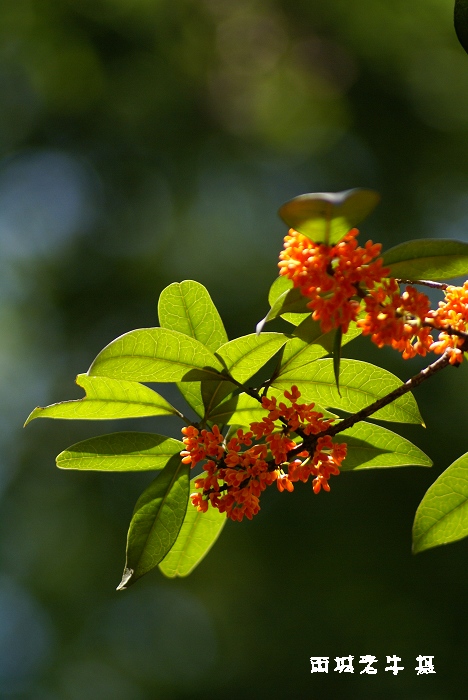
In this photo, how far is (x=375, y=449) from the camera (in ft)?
4.63

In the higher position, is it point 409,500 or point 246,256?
point 246,256

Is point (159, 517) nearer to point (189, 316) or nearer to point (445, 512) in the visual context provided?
point (189, 316)

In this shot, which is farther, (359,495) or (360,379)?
(359,495)

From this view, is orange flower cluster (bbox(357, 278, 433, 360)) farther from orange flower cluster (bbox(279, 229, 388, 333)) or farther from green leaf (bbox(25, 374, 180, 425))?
green leaf (bbox(25, 374, 180, 425))

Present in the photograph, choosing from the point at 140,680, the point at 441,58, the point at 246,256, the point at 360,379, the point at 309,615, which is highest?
the point at 441,58

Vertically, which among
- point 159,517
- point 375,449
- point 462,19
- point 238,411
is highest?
point 462,19

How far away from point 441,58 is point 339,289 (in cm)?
1116

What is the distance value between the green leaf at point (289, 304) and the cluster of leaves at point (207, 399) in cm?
10

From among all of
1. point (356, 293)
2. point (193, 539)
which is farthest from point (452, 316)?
point (193, 539)

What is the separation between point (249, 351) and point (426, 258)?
1.28 ft

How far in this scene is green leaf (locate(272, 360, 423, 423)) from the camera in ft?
4.61

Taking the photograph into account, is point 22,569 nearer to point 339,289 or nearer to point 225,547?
point 225,547

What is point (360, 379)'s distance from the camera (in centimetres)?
141

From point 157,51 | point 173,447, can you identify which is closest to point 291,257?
point 173,447
